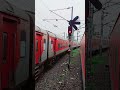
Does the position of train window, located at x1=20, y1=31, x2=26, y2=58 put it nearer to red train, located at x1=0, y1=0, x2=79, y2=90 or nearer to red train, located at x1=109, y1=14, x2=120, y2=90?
red train, located at x1=0, y1=0, x2=79, y2=90

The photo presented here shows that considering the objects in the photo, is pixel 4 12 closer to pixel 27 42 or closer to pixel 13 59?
pixel 13 59

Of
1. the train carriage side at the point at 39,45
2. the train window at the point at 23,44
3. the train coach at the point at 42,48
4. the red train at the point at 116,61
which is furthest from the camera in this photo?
the train coach at the point at 42,48

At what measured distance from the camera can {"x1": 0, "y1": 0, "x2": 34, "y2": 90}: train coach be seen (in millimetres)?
5531

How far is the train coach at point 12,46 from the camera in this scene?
18.1ft

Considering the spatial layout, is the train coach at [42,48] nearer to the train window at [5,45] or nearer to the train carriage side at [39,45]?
the train carriage side at [39,45]

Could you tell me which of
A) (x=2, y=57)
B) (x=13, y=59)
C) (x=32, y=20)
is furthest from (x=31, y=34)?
(x=2, y=57)

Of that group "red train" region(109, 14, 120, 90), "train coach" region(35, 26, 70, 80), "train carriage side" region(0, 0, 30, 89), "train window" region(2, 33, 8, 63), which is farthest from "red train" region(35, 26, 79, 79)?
"red train" region(109, 14, 120, 90)

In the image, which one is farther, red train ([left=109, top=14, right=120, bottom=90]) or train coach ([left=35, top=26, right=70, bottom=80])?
train coach ([left=35, top=26, right=70, bottom=80])

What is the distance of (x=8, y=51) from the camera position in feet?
19.5

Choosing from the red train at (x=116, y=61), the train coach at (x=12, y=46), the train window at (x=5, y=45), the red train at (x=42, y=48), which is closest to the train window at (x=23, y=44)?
the train coach at (x=12, y=46)

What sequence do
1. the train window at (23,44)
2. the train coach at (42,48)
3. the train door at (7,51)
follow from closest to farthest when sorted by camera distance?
the train door at (7,51) < the train window at (23,44) < the train coach at (42,48)

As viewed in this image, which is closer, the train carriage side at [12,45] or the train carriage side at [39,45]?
the train carriage side at [12,45]

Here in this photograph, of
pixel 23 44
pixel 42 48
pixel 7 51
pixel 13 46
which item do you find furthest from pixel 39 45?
pixel 7 51

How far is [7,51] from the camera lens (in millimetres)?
5855
